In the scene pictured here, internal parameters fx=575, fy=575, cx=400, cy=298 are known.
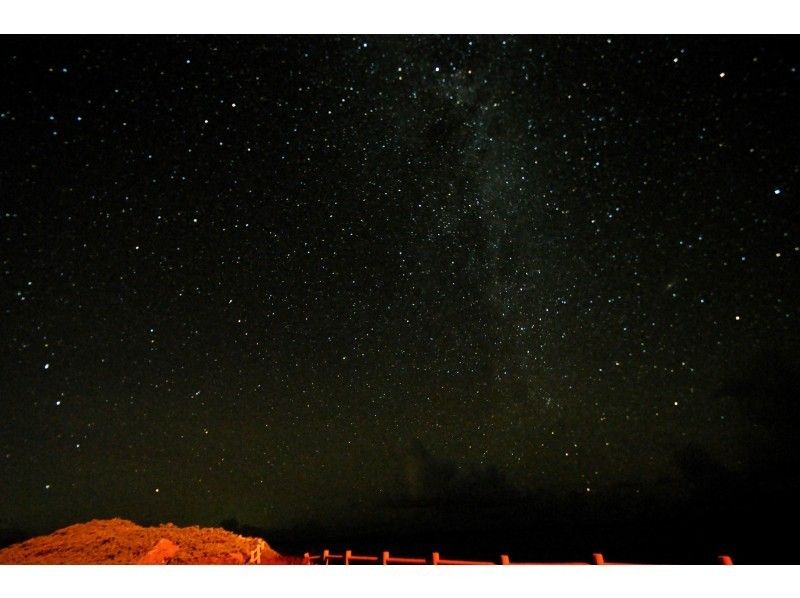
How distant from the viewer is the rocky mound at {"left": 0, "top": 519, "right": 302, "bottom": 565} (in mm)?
2061

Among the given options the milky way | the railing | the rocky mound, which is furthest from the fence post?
the rocky mound

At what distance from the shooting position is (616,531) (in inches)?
84.0

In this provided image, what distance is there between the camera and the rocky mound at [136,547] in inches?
81.1

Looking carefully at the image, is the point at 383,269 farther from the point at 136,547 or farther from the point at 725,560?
the point at 725,560

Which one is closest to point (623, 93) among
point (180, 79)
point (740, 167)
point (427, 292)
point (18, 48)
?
point (740, 167)

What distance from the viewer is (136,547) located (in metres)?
2.09

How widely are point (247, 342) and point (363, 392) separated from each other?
514 mm
